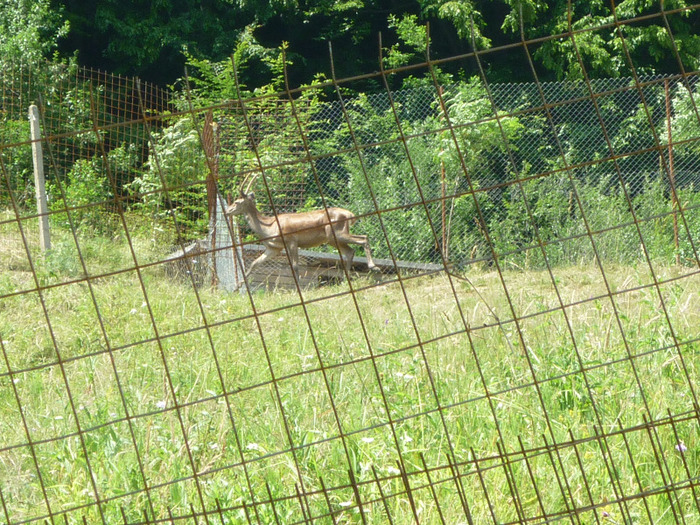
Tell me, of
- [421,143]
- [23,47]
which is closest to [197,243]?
[421,143]

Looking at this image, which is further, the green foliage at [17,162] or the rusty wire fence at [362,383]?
the green foliage at [17,162]

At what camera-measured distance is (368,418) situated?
3.21 m

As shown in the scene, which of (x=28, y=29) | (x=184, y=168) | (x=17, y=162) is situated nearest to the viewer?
(x=184, y=168)

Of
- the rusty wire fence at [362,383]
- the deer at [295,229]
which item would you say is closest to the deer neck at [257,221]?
the deer at [295,229]

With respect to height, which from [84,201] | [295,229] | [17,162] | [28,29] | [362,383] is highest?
[28,29]

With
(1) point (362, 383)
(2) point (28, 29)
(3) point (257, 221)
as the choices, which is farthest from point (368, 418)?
(2) point (28, 29)

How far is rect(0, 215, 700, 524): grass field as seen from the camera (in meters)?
2.14

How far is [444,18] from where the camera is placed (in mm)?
15844

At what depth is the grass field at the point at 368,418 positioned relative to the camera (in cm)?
214

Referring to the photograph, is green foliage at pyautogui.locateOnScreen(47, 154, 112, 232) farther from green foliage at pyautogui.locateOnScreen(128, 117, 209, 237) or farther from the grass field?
the grass field

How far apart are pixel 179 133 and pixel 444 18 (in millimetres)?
7894

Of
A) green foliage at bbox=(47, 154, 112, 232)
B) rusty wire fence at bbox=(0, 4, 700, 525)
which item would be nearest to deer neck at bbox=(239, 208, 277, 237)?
rusty wire fence at bbox=(0, 4, 700, 525)

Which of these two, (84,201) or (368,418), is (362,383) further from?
(84,201)

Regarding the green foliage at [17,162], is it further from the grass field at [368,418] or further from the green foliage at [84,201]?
the grass field at [368,418]
